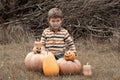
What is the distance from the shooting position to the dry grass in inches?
196

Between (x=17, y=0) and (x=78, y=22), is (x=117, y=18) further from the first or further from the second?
(x=17, y=0)

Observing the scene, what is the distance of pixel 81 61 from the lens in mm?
6418

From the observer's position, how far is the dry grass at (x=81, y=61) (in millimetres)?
4969

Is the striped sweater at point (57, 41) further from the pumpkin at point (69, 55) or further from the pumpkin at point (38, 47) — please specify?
the pumpkin at point (69, 55)

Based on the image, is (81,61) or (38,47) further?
(81,61)

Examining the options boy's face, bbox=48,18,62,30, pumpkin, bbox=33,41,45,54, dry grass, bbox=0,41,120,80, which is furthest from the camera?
boy's face, bbox=48,18,62,30

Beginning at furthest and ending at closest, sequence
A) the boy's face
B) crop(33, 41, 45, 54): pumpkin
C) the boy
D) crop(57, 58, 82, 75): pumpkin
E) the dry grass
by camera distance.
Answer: the boy
the boy's face
crop(33, 41, 45, 54): pumpkin
crop(57, 58, 82, 75): pumpkin
the dry grass

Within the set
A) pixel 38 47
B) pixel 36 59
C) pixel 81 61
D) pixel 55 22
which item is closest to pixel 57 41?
pixel 55 22

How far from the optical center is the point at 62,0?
9.97m

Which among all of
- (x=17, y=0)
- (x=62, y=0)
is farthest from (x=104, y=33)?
(x=17, y=0)

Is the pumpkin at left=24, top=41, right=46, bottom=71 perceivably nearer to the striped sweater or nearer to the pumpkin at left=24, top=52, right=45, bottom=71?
the pumpkin at left=24, top=52, right=45, bottom=71

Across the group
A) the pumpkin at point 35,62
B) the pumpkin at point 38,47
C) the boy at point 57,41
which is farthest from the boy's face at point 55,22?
the pumpkin at point 35,62

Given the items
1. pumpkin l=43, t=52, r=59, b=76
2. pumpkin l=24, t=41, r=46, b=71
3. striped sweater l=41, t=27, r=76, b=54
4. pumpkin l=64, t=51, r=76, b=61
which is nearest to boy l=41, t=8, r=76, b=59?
striped sweater l=41, t=27, r=76, b=54

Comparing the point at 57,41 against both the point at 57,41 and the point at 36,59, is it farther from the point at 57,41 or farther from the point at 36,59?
the point at 36,59
